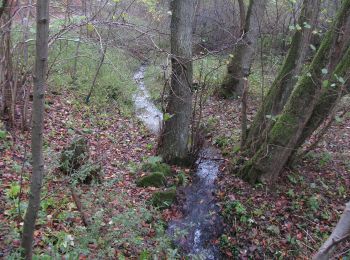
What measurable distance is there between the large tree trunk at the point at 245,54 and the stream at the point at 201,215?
14.5ft

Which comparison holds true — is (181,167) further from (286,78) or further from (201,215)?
(286,78)

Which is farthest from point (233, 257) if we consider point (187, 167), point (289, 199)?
point (187, 167)

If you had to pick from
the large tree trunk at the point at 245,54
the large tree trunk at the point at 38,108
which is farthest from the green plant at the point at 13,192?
the large tree trunk at the point at 245,54

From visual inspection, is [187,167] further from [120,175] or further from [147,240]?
[147,240]

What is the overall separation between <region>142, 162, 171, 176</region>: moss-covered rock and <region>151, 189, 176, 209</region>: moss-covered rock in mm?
764

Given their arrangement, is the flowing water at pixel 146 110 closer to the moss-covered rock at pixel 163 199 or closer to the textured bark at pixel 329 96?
the moss-covered rock at pixel 163 199

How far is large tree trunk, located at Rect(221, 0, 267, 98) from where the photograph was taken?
11.1 metres

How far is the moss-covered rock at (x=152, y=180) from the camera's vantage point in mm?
6352

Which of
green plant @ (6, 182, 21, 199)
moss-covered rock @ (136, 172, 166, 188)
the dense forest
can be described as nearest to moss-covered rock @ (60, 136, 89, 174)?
the dense forest

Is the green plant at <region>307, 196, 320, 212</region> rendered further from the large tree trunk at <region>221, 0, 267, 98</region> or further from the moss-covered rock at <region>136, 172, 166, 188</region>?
the large tree trunk at <region>221, 0, 267, 98</region>

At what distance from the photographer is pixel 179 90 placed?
22.7 feet

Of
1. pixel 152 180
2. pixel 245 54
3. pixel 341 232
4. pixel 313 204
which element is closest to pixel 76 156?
pixel 152 180

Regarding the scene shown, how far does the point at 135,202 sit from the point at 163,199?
21.6 inches

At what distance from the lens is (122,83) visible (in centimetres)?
1220
